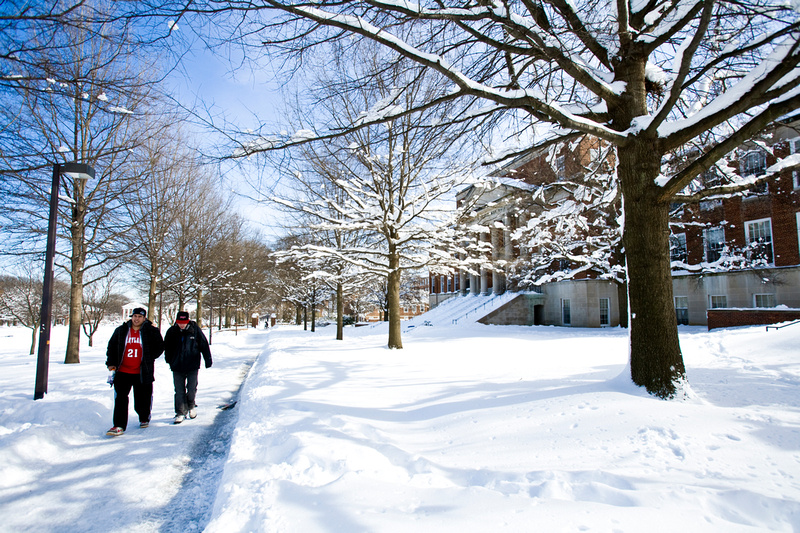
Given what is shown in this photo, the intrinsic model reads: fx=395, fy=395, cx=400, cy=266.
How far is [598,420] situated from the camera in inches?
163

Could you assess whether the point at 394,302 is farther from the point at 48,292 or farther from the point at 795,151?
the point at 795,151

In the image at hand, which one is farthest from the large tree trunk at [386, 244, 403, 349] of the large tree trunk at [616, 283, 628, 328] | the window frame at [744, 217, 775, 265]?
the window frame at [744, 217, 775, 265]

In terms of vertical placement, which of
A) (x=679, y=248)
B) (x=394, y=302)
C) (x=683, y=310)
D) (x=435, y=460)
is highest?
(x=679, y=248)

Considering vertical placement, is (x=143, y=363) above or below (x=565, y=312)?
below

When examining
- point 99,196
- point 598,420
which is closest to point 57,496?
point 598,420

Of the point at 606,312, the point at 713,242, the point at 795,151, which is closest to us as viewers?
the point at 795,151

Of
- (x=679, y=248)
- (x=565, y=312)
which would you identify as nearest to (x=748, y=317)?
(x=679, y=248)

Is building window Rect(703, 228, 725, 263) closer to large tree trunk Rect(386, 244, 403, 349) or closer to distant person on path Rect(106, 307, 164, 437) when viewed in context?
large tree trunk Rect(386, 244, 403, 349)

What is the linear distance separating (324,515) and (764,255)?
25594 mm

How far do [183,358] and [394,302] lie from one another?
790 centimetres

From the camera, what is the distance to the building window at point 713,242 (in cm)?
2217

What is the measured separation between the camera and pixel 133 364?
5.55 metres

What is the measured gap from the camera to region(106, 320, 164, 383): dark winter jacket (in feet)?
18.1

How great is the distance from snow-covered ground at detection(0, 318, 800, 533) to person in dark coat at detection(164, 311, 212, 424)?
1.08ft
